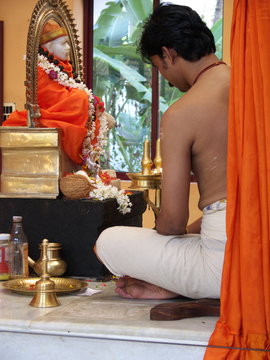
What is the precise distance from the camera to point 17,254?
3521mm

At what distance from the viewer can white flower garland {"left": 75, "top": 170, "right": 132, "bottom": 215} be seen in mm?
3748

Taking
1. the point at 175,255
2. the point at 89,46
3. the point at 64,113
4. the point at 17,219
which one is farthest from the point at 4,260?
the point at 89,46

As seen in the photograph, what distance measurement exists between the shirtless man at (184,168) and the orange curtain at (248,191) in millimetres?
323

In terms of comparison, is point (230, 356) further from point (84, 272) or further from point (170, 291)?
point (84, 272)

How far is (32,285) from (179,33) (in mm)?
1423

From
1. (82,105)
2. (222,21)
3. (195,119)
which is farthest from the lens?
(222,21)

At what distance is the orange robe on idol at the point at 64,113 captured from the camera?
3.97 m

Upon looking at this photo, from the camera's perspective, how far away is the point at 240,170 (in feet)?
7.49

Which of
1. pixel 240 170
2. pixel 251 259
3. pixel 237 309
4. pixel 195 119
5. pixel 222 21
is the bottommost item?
pixel 237 309

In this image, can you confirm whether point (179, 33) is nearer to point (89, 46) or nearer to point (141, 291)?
point (141, 291)

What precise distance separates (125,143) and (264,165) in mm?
5684

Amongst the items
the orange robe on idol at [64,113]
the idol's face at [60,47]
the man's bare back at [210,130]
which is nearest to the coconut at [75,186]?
the orange robe on idol at [64,113]

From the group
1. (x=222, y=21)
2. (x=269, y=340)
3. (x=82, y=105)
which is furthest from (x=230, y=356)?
(x=222, y=21)

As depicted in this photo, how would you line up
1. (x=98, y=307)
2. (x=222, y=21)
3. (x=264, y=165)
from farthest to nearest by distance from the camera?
1. (x=222, y=21)
2. (x=98, y=307)
3. (x=264, y=165)
